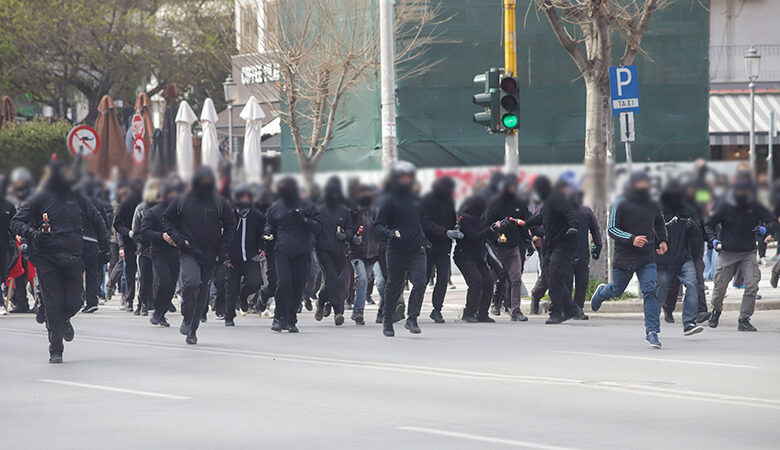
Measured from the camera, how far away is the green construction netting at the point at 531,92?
29141 mm

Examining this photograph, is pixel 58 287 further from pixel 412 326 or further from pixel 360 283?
pixel 360 283

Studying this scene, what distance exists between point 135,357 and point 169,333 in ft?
8.21

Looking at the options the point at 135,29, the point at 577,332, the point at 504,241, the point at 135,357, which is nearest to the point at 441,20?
the point at 504,241

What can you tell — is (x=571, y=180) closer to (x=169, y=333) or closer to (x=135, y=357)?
(x=135, y=357)

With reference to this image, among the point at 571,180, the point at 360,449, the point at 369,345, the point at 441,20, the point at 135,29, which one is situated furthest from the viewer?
the point at 135,29

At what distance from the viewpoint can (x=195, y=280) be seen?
1313 cm

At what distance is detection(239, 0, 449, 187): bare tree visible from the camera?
28.2m

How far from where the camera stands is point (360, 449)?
7.69 metres

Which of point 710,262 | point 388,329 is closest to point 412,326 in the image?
point 388,329

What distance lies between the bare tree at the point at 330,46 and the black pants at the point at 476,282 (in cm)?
1167

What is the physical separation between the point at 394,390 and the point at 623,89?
29.0ft

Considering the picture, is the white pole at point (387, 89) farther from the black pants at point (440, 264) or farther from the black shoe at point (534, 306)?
the black pants at point (440, 264)

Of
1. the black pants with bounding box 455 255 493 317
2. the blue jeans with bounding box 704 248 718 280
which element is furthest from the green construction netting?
the black pants with bounding box 455 255 493 317

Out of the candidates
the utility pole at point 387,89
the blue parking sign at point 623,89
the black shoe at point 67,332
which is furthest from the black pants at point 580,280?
the black shoe at point 67,332
